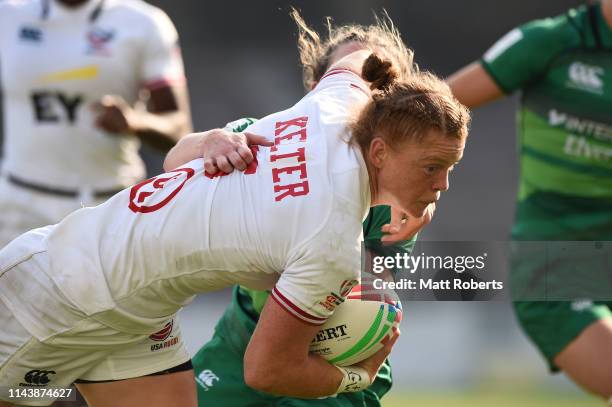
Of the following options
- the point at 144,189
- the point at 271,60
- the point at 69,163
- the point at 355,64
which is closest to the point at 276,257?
the point at 144,189

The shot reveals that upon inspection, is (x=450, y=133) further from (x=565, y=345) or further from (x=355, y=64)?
(x=565, y=345)

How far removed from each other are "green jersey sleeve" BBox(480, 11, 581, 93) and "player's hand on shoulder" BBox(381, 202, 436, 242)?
184 cm

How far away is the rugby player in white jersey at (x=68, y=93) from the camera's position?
251 inches

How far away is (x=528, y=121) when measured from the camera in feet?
18.4

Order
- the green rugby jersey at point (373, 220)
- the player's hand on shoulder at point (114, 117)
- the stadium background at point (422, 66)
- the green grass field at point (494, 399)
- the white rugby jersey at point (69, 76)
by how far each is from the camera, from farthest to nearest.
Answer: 1. the stadium background at point (422, 66)
2. the green grass field at point (494, 399)
3. the white rugby jersey at point (69, 76)
4. the player's hand on shoulder at point (114, 117)
5. the green rugby jersey at point (373, 220)

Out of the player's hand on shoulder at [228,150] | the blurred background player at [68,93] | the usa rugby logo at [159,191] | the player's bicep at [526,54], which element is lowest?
the blurred background player at [68,93]

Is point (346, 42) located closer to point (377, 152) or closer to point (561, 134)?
point (377, 152)

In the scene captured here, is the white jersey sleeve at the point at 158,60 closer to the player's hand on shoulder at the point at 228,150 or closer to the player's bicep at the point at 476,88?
the player's bicep at the point at 476,88

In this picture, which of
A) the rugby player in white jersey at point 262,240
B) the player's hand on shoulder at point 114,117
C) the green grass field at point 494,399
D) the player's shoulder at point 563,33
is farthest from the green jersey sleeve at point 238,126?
the green grass field at point 494,399

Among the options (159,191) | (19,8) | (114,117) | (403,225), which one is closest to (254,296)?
(403,225)

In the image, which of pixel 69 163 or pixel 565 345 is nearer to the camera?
pixel 565 345

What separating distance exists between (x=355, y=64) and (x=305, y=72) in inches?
16.2

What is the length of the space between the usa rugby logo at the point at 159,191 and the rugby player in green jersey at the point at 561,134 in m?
2.35

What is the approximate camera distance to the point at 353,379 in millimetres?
3676
